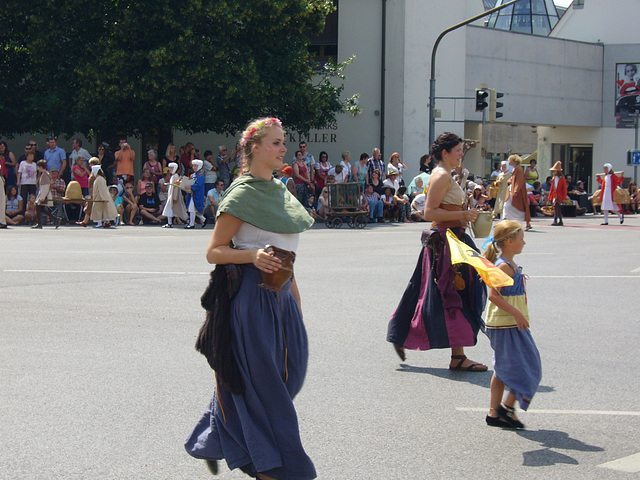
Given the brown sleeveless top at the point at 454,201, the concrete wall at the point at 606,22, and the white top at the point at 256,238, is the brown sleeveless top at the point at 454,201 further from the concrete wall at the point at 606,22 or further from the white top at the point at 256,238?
the concrete wall at the point at 606,22

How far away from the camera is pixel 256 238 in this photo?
408 cm

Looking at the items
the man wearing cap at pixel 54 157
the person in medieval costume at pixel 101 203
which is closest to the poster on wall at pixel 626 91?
the man wearing cap at pixel 54 157

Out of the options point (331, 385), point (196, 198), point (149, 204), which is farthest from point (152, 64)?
point (331, 385)

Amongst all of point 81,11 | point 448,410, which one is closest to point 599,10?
point 81,11

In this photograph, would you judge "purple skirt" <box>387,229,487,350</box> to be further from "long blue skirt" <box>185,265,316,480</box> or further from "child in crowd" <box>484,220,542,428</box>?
"long blue skirt" <box>185,265,316,480</box>

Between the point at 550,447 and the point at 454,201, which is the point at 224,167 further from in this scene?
the point at 550,447

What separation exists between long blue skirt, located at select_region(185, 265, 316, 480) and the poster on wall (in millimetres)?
41314

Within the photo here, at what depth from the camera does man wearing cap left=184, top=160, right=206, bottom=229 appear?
72.7ft

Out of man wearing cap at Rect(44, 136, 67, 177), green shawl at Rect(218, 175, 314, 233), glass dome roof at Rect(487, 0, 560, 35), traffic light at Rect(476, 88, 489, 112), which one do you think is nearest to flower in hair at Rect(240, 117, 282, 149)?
green shawl at Rect(218, 175, 314, 233)

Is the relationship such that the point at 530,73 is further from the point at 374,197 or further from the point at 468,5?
the point at 374,197

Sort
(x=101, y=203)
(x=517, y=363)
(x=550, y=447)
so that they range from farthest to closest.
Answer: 1. (x=101, y=203)
2. (x=517, y=363)
3. (x=550, y=447)

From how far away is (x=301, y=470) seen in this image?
3.90 meters

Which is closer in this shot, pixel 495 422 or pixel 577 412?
pixel 495 422

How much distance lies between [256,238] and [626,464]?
238cm
